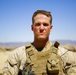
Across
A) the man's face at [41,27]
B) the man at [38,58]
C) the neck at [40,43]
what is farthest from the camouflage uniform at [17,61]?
the man's face at [41,27]

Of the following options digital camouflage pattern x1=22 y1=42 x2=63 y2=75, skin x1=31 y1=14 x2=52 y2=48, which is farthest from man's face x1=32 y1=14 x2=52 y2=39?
digital camouflage pattern x1=22 y1=42 x2=63 y2=75

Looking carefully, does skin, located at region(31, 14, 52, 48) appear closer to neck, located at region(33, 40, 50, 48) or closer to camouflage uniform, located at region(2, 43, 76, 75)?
neck, located at region(33, 40, 50, 48)

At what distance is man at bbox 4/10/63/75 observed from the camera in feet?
14.2

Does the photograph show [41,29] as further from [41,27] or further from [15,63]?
[15,63]

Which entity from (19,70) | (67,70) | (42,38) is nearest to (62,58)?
(67,70)

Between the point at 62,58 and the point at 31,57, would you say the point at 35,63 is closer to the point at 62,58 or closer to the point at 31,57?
the point at 31,57

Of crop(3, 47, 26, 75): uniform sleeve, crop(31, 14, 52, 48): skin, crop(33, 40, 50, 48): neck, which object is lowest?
crop(3, 47, 26, 75): uniform sleeve

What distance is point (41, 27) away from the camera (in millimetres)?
4285

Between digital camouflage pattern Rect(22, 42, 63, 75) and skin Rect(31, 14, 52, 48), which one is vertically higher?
skin Rect(31, 14, 52, 48)

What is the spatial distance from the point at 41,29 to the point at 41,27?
0.12 feet

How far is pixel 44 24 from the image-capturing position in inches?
173

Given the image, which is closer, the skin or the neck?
the skin

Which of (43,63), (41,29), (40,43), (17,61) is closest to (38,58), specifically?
(43,63)

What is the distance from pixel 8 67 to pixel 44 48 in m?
0.75
